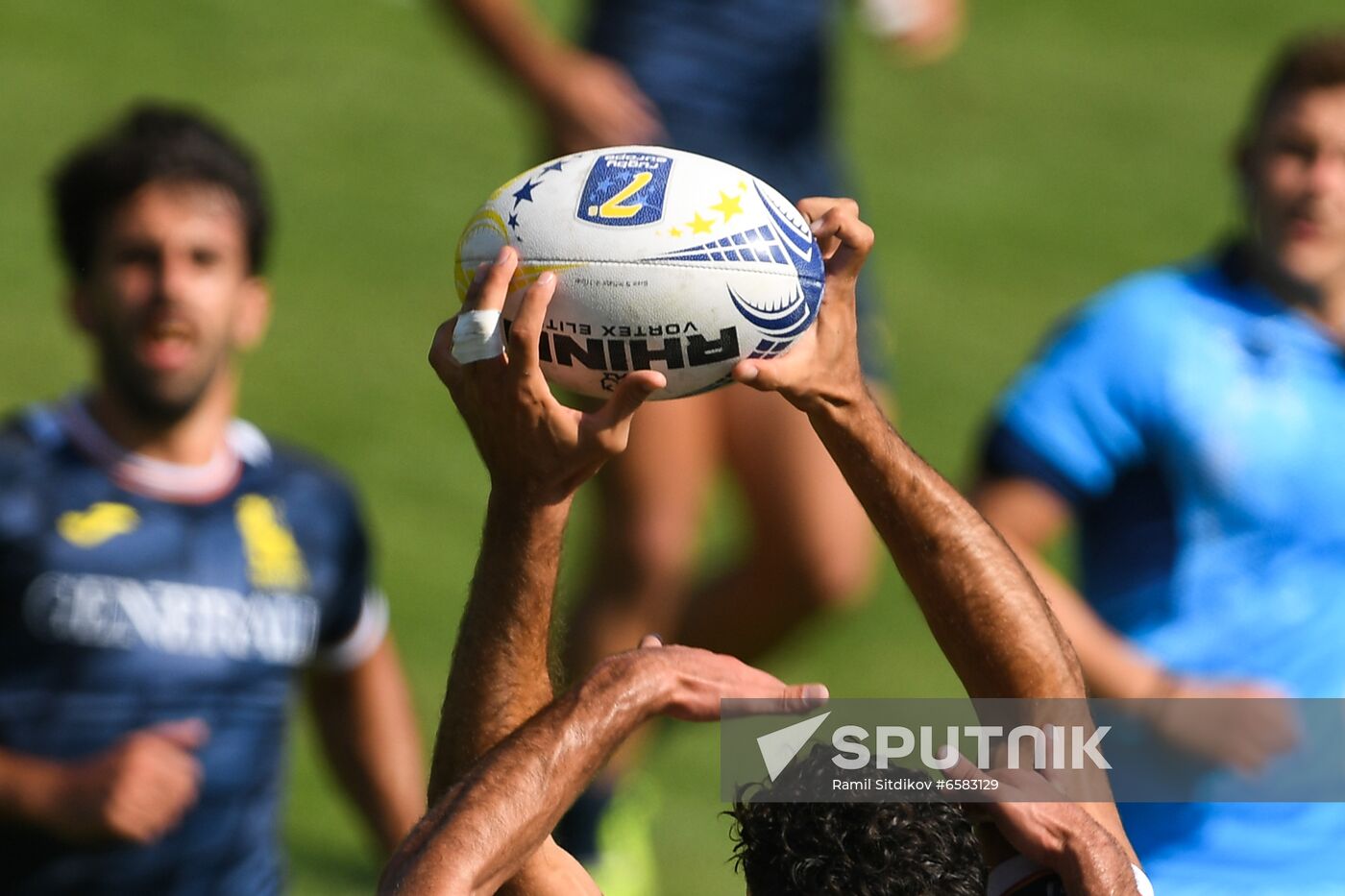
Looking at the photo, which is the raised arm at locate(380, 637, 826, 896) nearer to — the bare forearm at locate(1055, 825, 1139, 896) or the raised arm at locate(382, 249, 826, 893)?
the raised arm at locate(382, 249, 826, 893)

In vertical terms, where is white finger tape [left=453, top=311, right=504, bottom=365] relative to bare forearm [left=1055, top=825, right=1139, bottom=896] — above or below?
above

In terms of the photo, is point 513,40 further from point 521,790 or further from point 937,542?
point 521,790

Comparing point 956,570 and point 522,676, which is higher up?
point 956,570

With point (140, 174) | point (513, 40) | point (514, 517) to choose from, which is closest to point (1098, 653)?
point (514, 517)

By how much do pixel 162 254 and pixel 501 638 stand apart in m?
2.11

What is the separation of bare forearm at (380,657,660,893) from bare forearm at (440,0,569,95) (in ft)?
12.2

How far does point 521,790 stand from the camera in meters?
3.37

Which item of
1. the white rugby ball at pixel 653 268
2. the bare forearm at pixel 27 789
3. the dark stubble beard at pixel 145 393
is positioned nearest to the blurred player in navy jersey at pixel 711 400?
the dark stubble beard at pixel 145 393

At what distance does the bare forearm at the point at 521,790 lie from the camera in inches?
130

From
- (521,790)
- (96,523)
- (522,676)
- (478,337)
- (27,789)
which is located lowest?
(27,789)

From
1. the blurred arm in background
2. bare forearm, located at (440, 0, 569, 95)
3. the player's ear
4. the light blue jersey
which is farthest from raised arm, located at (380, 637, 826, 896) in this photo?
bare forearm, located at (440, 0, 569, 95)

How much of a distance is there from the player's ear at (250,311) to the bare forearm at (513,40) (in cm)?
161

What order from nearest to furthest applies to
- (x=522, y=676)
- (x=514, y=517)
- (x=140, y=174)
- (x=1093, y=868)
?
1. (x=1093, y=868)
2. (x=514, y=517)
3. (x=522, y=676)
4. (x=140, y=174)

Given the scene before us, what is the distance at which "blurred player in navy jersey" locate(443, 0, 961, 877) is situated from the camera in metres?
6.87
